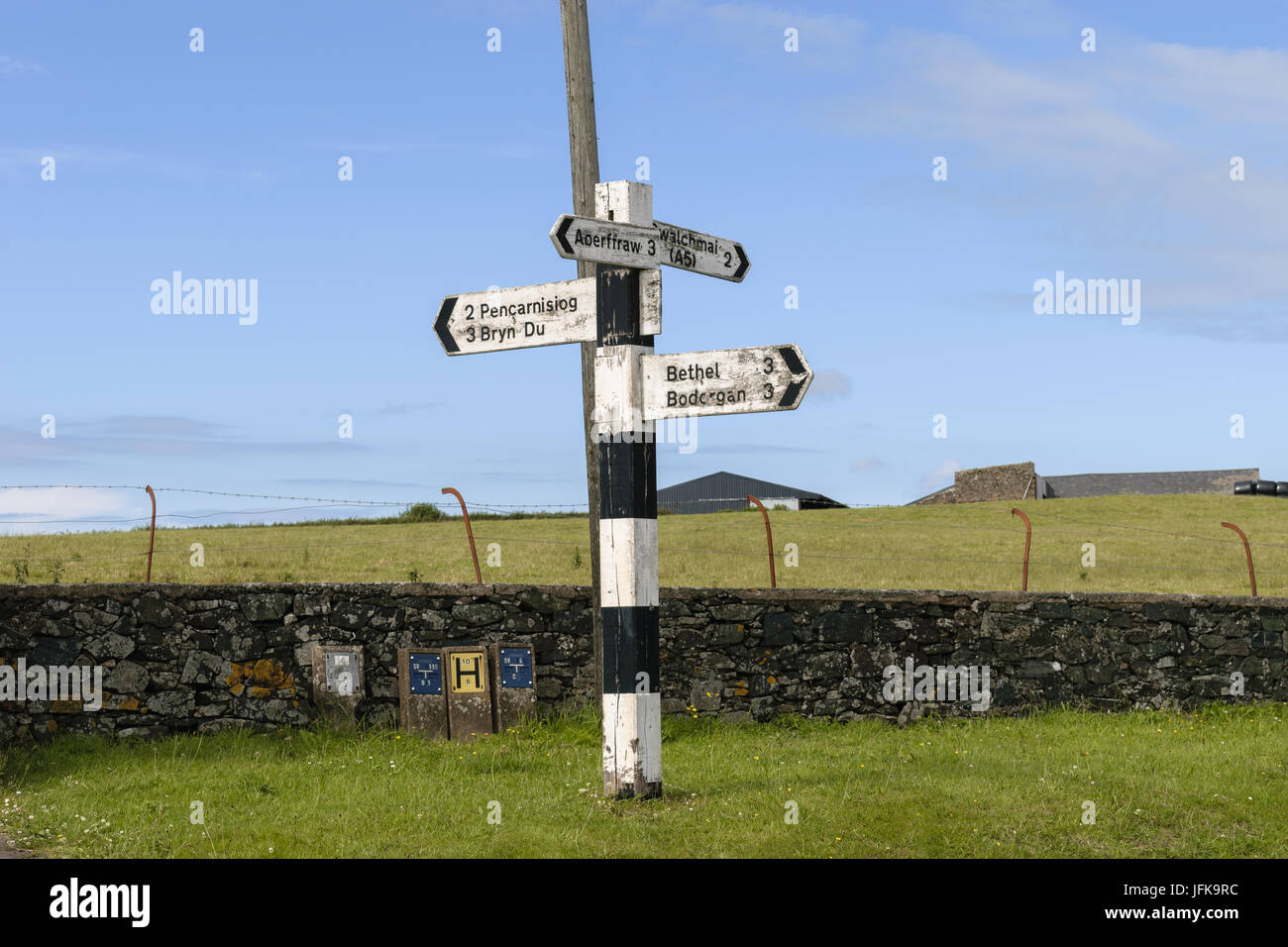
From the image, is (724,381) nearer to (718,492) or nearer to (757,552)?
(757,552)

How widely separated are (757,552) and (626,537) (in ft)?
51.5

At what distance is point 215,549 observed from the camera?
2370cm

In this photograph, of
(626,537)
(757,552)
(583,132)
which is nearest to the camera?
(626,537)

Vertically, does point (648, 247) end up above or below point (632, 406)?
above

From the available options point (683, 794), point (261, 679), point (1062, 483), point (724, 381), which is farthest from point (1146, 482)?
point (724, 381)

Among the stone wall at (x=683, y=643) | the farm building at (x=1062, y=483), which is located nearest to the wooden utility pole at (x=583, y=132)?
the stone wall at (x=683, y=643)

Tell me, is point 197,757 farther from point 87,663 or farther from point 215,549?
point 215,549

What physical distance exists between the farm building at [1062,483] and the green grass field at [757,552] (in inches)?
374

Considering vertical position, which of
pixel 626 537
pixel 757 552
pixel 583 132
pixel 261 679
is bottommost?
pixel 261 679

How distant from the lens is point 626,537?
7.25 meters

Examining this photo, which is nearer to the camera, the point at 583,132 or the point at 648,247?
the point at 648,247

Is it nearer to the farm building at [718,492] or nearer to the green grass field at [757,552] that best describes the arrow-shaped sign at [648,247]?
the green grass field at [757,552]

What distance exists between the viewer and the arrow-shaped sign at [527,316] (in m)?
7.41
